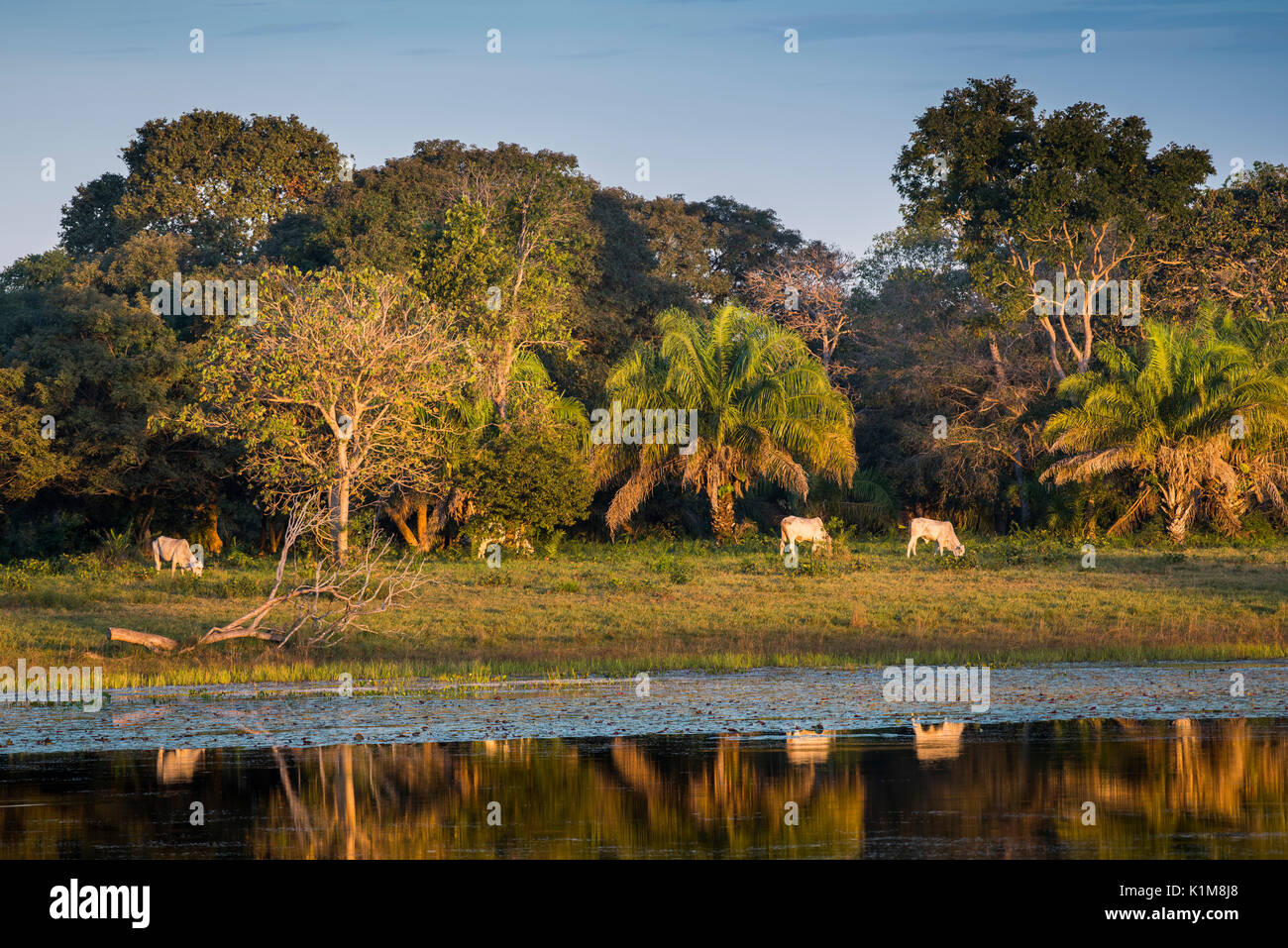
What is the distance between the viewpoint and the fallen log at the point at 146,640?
20156mm

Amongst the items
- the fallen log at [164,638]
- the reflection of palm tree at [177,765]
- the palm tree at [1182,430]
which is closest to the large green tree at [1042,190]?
the palm tree at [1182,430]

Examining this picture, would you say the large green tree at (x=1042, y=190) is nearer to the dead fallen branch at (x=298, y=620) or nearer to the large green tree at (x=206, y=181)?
the dead fallen branch at (x=298, y=620)

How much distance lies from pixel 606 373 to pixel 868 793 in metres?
31.2

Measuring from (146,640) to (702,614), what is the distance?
8619mm

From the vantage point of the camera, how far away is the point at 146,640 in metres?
20.4

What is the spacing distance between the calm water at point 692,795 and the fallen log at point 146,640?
6995 mm
